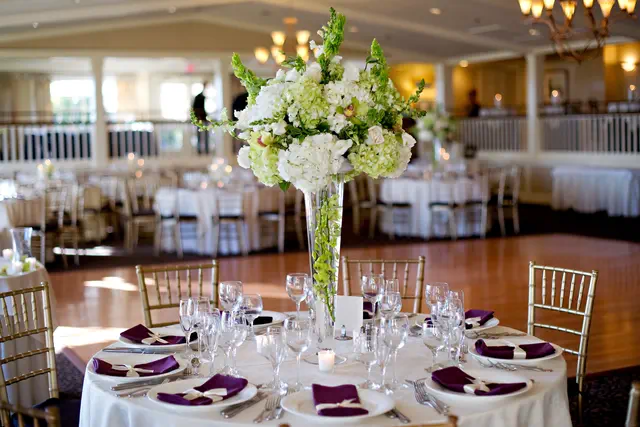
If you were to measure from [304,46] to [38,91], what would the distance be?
9.48m

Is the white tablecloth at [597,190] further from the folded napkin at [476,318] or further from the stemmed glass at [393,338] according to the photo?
the stemmed glass at [393,338]

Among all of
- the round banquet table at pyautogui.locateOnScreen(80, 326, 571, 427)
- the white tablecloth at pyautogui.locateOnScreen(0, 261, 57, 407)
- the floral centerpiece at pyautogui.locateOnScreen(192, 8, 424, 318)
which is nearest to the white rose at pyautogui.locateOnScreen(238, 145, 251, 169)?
the floral centerpiece at pyautogui.locateOnScreen(192, 8, 424, 318)

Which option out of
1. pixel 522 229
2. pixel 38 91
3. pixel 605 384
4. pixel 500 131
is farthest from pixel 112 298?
pixel 38 91

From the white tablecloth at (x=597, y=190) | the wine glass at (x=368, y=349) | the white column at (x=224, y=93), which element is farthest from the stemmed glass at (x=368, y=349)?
the white column at (x=224, y=93)

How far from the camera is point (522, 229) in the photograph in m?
12.6

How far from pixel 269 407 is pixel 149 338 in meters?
0.89

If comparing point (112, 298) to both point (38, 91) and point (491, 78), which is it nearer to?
point (38, 91)

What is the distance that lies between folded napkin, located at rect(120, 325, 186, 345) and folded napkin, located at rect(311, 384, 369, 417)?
843mm

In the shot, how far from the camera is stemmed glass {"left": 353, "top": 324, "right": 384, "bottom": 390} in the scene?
8.52ft

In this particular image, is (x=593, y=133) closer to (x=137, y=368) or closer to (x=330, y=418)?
(x=137, y=368)

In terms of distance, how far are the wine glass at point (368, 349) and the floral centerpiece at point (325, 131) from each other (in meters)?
0.39

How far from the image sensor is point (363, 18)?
15492mm

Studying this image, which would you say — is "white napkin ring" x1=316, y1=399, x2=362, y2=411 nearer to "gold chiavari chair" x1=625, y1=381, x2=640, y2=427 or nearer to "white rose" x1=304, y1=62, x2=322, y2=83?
"gold chiavari chair" x1=625, y1=381, x2=640, y2=427

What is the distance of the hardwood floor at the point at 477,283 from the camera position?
Result: 618 cm
